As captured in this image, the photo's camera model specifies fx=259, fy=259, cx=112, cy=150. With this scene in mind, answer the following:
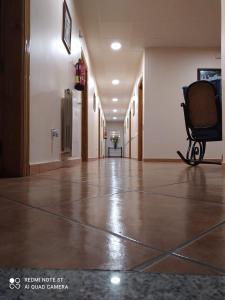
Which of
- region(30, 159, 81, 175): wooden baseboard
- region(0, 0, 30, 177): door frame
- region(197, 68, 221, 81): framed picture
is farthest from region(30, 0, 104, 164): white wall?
region(197, 68, 221, 81): framed picture

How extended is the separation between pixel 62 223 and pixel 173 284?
34 centimetres

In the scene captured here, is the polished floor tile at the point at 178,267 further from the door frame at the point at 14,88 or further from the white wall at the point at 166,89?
the white wall at the point at 166,89

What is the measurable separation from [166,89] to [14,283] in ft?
18.2

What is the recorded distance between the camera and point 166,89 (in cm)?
550

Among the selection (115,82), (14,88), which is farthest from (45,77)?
(115,82)

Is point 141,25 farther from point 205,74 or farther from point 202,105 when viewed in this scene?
point 202,105

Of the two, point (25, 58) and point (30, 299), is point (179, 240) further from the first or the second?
point (25, 58)

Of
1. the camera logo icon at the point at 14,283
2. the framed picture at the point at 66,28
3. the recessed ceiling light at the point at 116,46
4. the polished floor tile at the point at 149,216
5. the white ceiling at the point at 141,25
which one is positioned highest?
the white ceiling at the point at 141,25

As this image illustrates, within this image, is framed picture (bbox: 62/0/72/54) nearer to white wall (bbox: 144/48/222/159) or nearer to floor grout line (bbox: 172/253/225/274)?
white wall (bbox: 144/48/222/159)

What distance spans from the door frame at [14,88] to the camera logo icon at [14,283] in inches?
55.9

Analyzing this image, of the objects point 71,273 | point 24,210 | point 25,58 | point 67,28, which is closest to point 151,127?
point 67,28

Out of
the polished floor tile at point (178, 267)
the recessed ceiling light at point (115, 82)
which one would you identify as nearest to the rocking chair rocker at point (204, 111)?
the polished floor tile at point (178, 267)

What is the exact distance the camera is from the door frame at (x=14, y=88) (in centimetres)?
164

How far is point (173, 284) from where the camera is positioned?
0.99 feet
